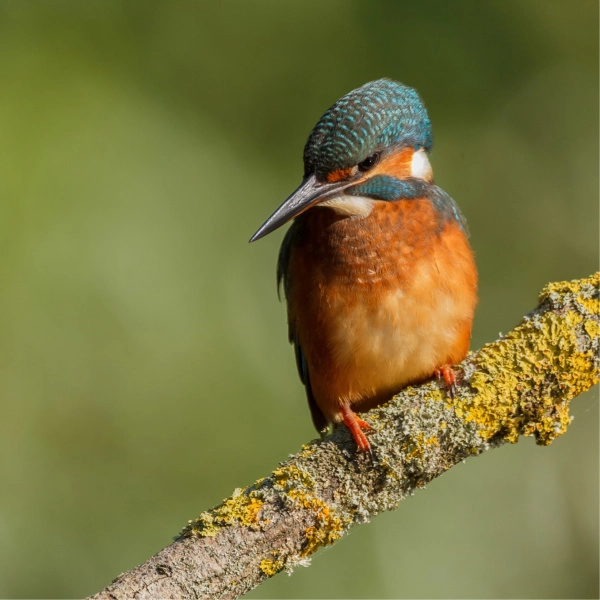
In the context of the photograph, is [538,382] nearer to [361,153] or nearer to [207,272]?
[361,153]

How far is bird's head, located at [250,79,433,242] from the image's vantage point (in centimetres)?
351

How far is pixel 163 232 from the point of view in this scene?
5.52 metres

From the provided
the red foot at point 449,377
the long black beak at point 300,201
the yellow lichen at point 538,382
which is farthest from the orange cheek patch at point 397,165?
the yellow lichen at point 538,382

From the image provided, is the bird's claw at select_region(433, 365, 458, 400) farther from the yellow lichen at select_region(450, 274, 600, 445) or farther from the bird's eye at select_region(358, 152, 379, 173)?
the bird's eye at select_region(358, 152, 379, 173)

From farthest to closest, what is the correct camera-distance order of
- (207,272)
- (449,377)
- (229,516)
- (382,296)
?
(207,272), (382,296), (449,377), (229,516)

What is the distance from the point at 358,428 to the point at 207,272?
2599 mm

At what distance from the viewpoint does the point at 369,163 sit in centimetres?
364

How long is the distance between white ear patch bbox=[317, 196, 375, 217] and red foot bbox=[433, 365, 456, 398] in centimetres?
73

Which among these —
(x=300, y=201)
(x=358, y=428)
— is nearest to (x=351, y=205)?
(x=300, y=201)

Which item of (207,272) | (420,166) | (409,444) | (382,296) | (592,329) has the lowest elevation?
(409,444)

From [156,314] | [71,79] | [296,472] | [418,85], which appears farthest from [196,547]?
[418,85]

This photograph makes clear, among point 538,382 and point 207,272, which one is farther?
point 207,272

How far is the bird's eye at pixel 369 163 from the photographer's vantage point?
3617 mm

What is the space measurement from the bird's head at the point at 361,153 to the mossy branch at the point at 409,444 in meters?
0.84
